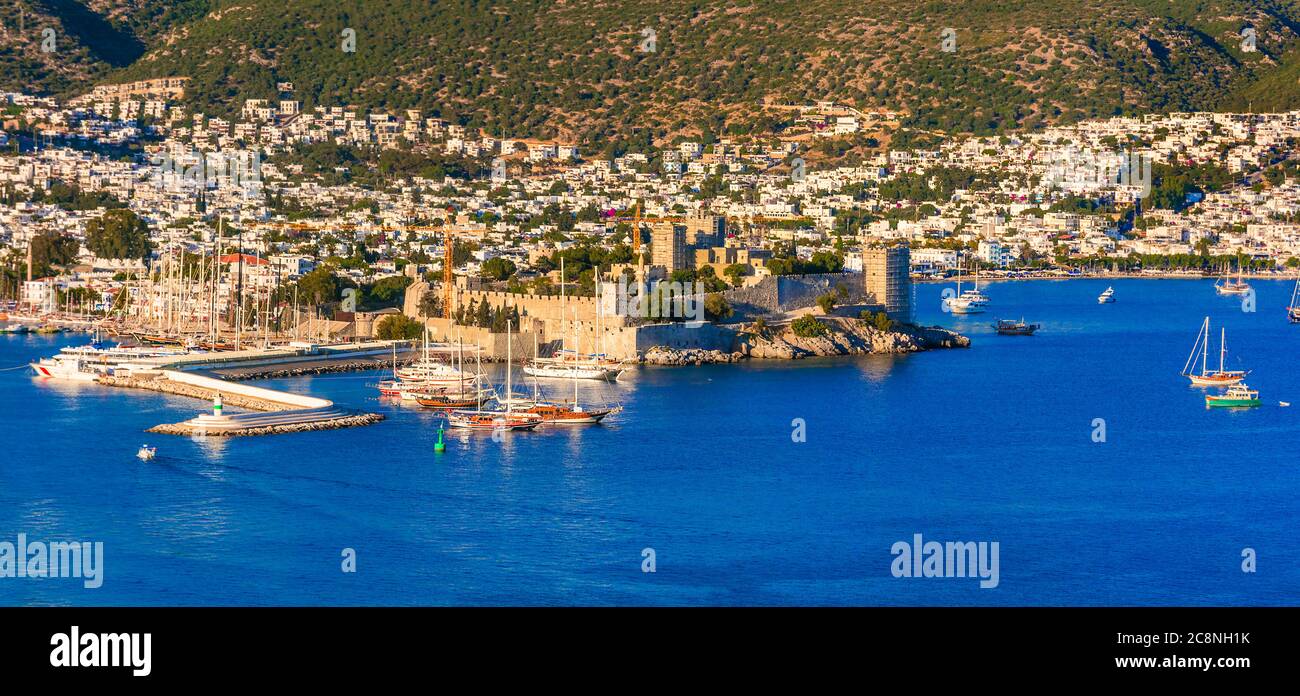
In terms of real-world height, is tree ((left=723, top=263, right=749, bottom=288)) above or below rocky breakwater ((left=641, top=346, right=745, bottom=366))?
above

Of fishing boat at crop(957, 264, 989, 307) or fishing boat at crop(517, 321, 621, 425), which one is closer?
fishing boat at crop(517, 321, 621, 425)

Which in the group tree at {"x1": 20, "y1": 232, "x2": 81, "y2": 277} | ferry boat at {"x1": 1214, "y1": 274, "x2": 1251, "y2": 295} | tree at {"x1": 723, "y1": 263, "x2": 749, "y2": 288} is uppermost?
tree at {"x1": 20, "y1": 232, "x2": 81, "y2": 277}

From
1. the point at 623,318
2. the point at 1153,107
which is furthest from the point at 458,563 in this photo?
the point at 1153,107

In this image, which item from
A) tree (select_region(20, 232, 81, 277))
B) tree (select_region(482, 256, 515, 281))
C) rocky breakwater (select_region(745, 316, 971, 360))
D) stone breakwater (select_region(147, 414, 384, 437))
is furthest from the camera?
tree (select_region(20, 232, 81, 277))

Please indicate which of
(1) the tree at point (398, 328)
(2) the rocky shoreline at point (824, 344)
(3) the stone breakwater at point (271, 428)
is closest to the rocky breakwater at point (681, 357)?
(2) the rocky shoreline at point (824, 344)

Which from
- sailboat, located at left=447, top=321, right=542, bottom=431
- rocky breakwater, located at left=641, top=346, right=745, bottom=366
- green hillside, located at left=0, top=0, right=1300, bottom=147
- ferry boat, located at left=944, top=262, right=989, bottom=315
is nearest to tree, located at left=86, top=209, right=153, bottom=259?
ferry boat, located at left=944, top=262, right=989, bottom=315

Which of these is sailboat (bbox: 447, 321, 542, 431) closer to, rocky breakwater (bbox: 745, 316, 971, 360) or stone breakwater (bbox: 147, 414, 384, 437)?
stone breakwater (bbox: 147, 414, 384, 437)

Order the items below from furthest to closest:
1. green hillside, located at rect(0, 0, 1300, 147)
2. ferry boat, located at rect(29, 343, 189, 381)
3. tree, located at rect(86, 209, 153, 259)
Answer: green hillside, located at rect(0, 0, 1300, 147) → tree, located at rect(86, 209, 153, 259) → ferry boat, located at rect(29, 343, 189, 381)
